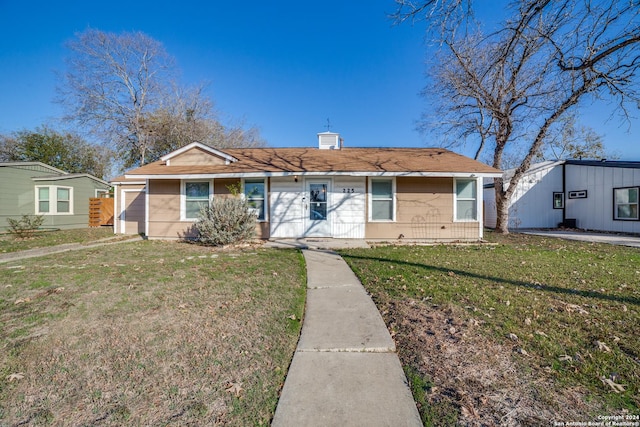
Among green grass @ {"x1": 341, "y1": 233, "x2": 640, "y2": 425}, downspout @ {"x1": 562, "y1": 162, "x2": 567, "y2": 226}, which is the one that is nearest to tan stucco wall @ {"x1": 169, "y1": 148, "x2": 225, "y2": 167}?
green grass @ {"x1": 341, "y1": 233, "x2": 640, "y2": 425}

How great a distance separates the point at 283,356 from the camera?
2748 millimetres

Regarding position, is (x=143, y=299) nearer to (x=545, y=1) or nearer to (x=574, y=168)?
(x=545, y=1)

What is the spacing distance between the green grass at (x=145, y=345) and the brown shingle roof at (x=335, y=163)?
550cm

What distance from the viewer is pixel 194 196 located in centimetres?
1094

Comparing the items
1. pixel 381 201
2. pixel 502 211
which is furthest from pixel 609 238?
pixel 381 201

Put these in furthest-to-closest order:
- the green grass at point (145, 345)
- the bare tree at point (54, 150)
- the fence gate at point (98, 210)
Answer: the bare tree at point (54, 150) → the fence gate at point (98, 210) → the green grass at point (145, 345)

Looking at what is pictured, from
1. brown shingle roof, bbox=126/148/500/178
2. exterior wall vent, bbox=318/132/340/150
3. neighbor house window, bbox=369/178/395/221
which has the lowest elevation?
neighbor house window, bbox=369/178/395/221

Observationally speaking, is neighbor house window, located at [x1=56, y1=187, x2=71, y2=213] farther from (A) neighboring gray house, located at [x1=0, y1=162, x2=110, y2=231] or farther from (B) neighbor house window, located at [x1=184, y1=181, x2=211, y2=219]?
(B) neighbor house window, located at [x1=184, y1=181, x2=211, y2=219]

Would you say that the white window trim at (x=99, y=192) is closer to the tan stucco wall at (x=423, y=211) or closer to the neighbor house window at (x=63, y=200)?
the neighbor house window at (x=63, y=200)

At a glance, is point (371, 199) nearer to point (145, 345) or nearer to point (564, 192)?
point (145, 345)

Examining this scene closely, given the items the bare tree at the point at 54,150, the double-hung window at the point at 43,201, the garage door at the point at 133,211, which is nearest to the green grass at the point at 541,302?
the garage door at the point at 133,211

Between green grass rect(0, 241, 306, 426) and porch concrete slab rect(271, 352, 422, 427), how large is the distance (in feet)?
0.53

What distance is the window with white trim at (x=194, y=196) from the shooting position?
429 inches

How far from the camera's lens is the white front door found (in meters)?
10.7
